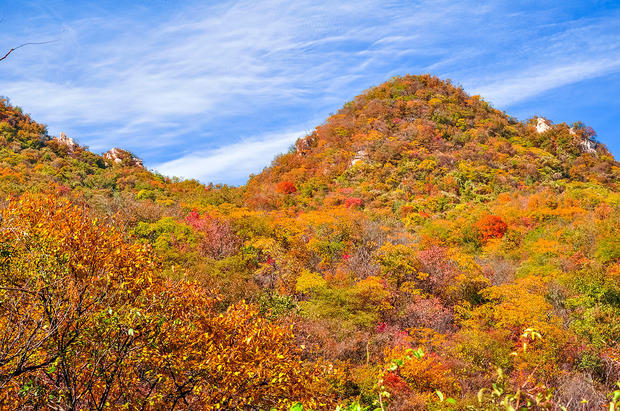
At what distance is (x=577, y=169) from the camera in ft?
149

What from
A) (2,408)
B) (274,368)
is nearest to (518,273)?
(274,368)

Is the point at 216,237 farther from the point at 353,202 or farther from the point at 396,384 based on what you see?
the point at 353,202

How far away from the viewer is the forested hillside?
6.46 m

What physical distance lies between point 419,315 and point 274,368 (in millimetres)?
14954

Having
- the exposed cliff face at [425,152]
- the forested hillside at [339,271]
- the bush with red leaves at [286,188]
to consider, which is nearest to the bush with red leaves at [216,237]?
the forested hillside at [339,271]

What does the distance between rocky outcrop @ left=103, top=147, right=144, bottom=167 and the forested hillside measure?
0.41m

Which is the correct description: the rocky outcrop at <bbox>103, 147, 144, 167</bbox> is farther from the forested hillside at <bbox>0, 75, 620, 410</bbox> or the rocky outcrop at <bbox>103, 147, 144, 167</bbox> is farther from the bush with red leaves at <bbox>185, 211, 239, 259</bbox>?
the bush with red leaves at <bbox>185, 211, 239, 259</bbox>

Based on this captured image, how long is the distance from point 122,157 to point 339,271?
4768 cm

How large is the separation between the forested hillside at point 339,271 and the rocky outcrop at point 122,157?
1.35 ft

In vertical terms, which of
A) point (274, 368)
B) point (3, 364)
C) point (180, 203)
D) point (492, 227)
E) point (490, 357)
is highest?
point (180, 203)

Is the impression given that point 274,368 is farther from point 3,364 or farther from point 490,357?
point 490,357

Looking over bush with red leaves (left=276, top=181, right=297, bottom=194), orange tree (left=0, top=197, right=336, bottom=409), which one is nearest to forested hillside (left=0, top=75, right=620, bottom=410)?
orange tree (left=0, top=197, right=336, bottom=409)

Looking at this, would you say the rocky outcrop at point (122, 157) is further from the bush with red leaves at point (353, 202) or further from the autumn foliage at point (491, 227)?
the autumn foliage at point (491, 227)

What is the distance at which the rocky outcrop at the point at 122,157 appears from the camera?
5975 centimetres
